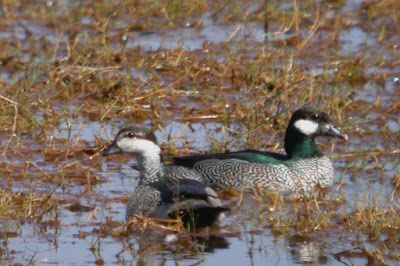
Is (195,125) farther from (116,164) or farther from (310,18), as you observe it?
(310,18)

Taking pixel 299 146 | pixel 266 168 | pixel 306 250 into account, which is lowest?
pixel 306 250

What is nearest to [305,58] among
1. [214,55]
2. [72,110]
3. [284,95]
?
[214,55]

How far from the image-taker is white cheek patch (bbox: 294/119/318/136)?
32.4ft

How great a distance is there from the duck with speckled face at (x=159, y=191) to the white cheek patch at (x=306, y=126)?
44.2 inches

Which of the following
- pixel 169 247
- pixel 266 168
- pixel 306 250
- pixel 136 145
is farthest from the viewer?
pixel 266 168

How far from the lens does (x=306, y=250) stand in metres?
7.59

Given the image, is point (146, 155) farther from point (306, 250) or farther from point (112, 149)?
point (306, 250)

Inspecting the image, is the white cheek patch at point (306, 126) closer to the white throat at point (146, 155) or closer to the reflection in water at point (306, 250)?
the white throat at point (146, 155)

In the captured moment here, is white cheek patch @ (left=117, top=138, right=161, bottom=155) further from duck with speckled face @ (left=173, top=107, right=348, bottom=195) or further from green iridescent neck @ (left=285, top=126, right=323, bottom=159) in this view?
green iridescent neck @ (left=285, top=126, right=323, bottom=159)

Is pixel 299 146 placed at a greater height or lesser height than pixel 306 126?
lesser

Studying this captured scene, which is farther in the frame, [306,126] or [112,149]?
[306,126]

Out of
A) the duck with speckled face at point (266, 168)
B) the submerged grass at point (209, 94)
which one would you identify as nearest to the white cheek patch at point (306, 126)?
the duck with speckled face at point (266, 168)

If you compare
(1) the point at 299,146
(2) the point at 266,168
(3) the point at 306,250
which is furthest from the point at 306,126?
(3) the point at 306,250

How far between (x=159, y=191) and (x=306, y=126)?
6.13 ft
